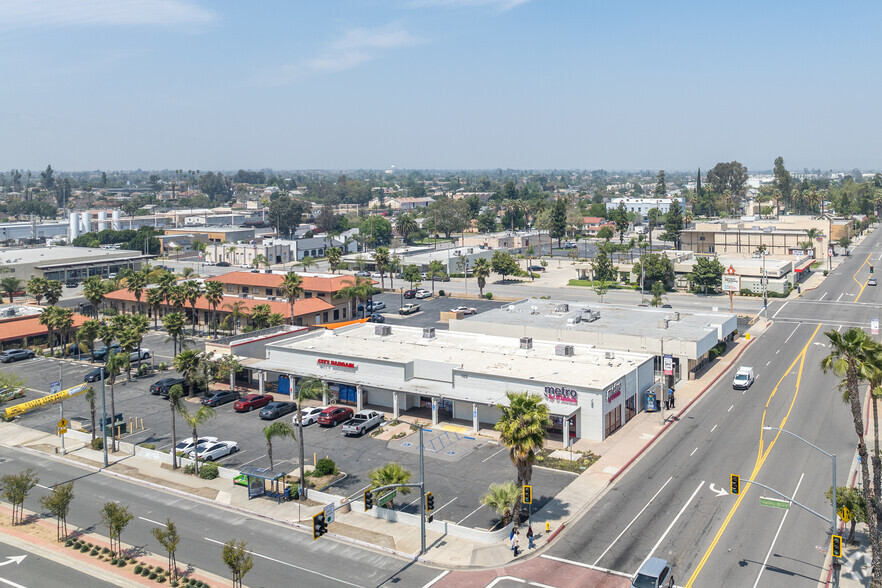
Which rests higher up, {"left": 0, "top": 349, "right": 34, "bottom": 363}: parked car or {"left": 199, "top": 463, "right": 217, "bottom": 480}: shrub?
{"left": 0, "top": 349, "right": 34, "bottom": 363}: parked car

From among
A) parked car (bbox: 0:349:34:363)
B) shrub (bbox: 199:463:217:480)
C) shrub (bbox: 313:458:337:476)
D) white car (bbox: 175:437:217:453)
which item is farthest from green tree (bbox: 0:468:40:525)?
parked car (bbox: 0:349:34:363)

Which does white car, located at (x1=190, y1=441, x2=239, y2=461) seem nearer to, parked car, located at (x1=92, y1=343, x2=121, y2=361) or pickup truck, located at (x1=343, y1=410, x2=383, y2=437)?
pickup truck, located at (x1=343, y1=410, x2=383, y2=437)

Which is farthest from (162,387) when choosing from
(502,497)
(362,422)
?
(502,497)

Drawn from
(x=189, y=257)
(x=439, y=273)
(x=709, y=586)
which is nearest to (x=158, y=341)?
(x=439, y=273)

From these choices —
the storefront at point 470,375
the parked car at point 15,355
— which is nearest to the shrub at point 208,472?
the storefront at point 470,375

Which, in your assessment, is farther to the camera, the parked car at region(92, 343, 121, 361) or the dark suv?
the parked car at region(92, 343, 121, 361)

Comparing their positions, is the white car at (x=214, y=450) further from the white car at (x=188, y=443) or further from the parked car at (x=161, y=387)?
the parked car at (x=161, y=387)

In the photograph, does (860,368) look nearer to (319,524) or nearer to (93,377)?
(319,524)

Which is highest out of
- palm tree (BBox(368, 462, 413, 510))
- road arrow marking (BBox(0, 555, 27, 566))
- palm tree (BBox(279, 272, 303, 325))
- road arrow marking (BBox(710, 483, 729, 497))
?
→ palm tree (BBox(279, 272, 303, 325))
